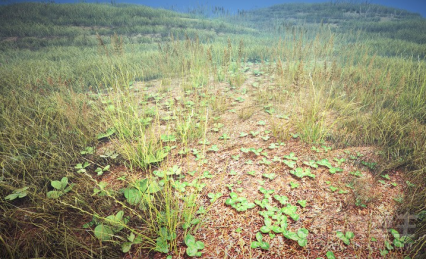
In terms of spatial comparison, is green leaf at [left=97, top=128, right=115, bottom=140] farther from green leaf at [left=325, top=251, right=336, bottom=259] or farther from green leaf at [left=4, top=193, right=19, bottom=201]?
green leaf at [left=325, top=251, right=336, bottom=259]

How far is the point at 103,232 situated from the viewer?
54.2 inches

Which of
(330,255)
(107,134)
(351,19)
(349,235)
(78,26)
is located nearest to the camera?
(330,255)

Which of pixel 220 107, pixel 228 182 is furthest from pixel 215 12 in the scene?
pixel 228 182

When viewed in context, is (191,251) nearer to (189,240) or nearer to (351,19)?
(189,240)

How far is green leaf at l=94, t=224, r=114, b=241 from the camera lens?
1380 millimetres

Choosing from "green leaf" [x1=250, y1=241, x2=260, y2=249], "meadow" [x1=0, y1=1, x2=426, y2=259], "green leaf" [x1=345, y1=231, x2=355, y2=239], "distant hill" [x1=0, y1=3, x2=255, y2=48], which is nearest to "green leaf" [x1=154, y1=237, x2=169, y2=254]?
"meadow" [x1=0, y1=1, x2=426, y2=259]

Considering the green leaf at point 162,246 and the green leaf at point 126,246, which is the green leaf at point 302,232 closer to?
the green leaf at point 162,246

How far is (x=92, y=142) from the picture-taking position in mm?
2729

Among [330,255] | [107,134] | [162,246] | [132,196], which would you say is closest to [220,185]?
[162,246]

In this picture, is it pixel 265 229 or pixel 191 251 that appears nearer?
pixel 191 251

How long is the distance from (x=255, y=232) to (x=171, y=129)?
2000 mm

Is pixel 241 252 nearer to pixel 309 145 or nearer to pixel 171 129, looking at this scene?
pixel 309 145

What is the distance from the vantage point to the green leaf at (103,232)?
1380 mm

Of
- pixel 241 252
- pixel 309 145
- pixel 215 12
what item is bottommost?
pixel 241 252
